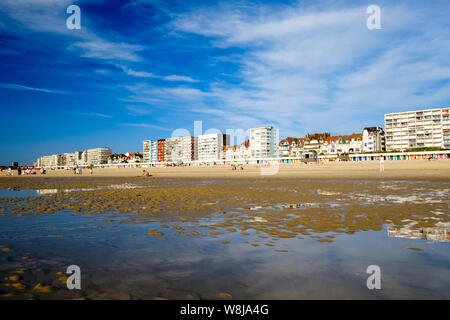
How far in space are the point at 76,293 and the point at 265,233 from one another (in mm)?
3948

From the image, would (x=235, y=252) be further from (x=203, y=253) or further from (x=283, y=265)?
(x=283, y=265)

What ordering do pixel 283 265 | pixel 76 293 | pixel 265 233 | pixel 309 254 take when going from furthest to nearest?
pixel 265 233, pixel 309 254, pixel 283 265, pixel 76 293

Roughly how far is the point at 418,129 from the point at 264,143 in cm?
8107

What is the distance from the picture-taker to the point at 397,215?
7.73 metres

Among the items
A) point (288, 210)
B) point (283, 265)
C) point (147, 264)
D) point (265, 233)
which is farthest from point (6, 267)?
point (288, 210)

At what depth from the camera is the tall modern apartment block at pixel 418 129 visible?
122m

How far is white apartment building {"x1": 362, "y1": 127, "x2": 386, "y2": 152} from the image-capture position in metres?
133

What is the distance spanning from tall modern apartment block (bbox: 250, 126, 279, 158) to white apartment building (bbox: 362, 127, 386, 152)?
52.3 m

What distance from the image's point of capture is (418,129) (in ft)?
424

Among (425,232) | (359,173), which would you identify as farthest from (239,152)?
(425,232)

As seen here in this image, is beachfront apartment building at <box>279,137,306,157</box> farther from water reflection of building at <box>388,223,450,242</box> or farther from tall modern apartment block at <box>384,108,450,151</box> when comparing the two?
water reflection of building at <box>388,223,450,242</box>

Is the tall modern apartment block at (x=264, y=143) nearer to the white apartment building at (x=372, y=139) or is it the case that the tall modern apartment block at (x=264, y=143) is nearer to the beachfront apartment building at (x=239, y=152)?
the beachfront apartment building at (x=239, y=152)

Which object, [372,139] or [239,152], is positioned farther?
[239,152]

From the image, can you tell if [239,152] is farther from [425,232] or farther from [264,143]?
[425,232]
